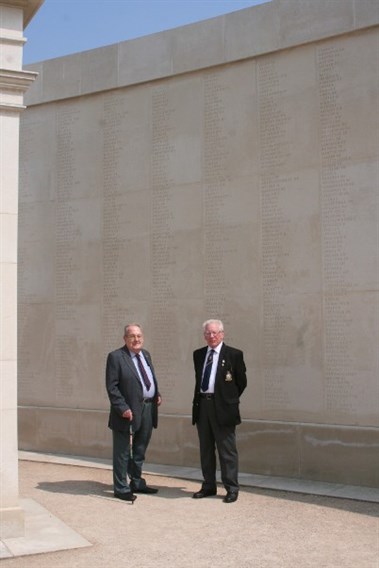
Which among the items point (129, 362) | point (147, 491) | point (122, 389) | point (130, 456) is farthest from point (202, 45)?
point (147, 491)

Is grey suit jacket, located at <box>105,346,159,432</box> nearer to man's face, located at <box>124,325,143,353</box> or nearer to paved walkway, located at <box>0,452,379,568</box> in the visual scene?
man's face, located at <box>124,325,143,353</box>

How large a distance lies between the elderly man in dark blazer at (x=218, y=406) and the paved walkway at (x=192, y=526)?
26cm

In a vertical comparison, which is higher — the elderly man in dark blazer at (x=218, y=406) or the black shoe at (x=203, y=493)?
the elderly man in dark blazer at (x=218, y=406)

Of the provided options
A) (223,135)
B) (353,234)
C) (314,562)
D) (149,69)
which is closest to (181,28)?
(149,69)

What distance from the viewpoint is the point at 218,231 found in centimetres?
891

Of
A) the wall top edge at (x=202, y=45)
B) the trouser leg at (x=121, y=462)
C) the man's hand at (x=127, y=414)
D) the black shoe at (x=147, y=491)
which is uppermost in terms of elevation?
the wall top edge at (x=202, y=45)

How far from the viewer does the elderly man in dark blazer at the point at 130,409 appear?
7.02 m

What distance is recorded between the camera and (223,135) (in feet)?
29.5

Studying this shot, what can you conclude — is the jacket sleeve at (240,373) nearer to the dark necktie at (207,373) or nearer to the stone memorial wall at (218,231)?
the dark necktie at (207,373)

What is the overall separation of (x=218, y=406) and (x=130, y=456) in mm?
1016

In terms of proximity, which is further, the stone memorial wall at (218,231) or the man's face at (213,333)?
the stone memorial wall at (218,231)

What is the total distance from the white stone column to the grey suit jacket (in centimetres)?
155

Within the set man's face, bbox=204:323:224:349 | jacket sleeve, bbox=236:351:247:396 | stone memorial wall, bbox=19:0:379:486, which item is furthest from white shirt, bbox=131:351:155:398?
stone memorial wall, bbox=19:0:379:486

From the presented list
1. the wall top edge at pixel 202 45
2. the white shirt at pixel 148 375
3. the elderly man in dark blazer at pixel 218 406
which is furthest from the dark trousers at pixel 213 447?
the wall top edge at pixel 202 45
